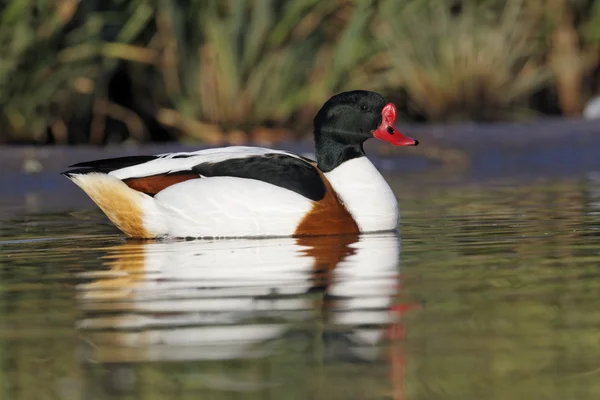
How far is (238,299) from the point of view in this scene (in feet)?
17.1

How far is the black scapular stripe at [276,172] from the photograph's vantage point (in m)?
7.56

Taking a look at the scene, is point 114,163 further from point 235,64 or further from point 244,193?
point 235,64

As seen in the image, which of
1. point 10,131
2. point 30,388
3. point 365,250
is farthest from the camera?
point 10,131

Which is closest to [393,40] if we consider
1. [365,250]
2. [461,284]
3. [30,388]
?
[365,250]

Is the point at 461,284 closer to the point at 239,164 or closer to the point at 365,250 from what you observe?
the point at 365,250

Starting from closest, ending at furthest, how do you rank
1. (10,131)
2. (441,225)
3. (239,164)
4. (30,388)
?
1. (30,388)
2. (239,164)
3. (441,225)
4. (10,131)

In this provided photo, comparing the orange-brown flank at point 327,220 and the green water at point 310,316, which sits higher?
the orange-brown flank at point 327,220

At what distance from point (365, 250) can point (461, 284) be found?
145 centimetres

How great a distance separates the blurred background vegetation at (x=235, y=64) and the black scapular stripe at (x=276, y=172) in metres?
4.91

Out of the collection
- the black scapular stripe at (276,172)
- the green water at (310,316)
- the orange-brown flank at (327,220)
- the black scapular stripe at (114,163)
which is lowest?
the green water at (310,316)

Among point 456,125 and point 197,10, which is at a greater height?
point 197,10

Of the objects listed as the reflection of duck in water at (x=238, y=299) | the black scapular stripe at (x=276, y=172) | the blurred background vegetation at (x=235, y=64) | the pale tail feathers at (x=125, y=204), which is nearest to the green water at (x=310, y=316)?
the reflection of duck in water at (x=238, y=299)

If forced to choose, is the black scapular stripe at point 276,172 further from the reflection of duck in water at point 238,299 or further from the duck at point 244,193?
the reflection of duck in water at point 238,299

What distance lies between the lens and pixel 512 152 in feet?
45.5
